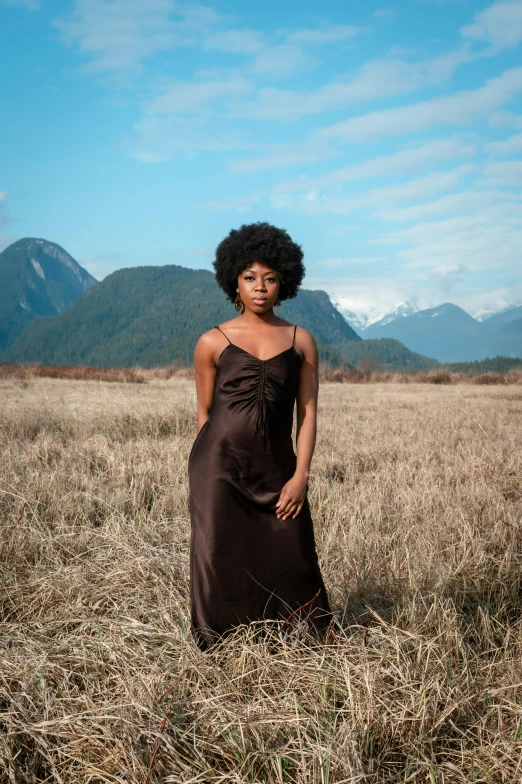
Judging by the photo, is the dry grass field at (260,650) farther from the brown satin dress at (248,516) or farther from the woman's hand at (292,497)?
the woman's hand at (292,497)

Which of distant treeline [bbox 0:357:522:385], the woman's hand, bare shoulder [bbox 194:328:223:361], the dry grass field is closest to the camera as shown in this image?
the dry grass field

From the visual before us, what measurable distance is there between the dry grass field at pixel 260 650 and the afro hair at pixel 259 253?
1632 millimetres

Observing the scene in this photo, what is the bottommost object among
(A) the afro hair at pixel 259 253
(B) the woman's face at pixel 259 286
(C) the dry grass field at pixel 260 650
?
(C) the dry grass field at pixel 260 650

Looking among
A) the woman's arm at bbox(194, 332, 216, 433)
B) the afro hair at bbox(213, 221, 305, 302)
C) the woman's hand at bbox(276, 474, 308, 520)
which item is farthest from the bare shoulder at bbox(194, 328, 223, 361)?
the woman's hand at bbox(276, 474, 308, 520)

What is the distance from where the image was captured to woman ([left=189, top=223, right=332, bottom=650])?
8.87 feet

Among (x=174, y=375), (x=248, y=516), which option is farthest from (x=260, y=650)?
(x=174, y=375)

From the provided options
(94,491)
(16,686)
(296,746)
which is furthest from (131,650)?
(94,491)

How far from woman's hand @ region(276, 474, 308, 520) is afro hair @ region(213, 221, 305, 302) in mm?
960

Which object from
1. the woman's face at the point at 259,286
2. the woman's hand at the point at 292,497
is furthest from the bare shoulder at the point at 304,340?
the woman's hand at the point at 292,497

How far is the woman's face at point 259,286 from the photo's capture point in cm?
282

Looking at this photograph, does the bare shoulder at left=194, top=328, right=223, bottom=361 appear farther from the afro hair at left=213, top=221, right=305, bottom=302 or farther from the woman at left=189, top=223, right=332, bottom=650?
the afro hair at left=213, top=221, right=305, bottom=302

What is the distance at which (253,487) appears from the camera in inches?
106

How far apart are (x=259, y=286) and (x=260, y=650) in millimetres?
1604

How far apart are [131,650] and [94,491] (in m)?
2.81
